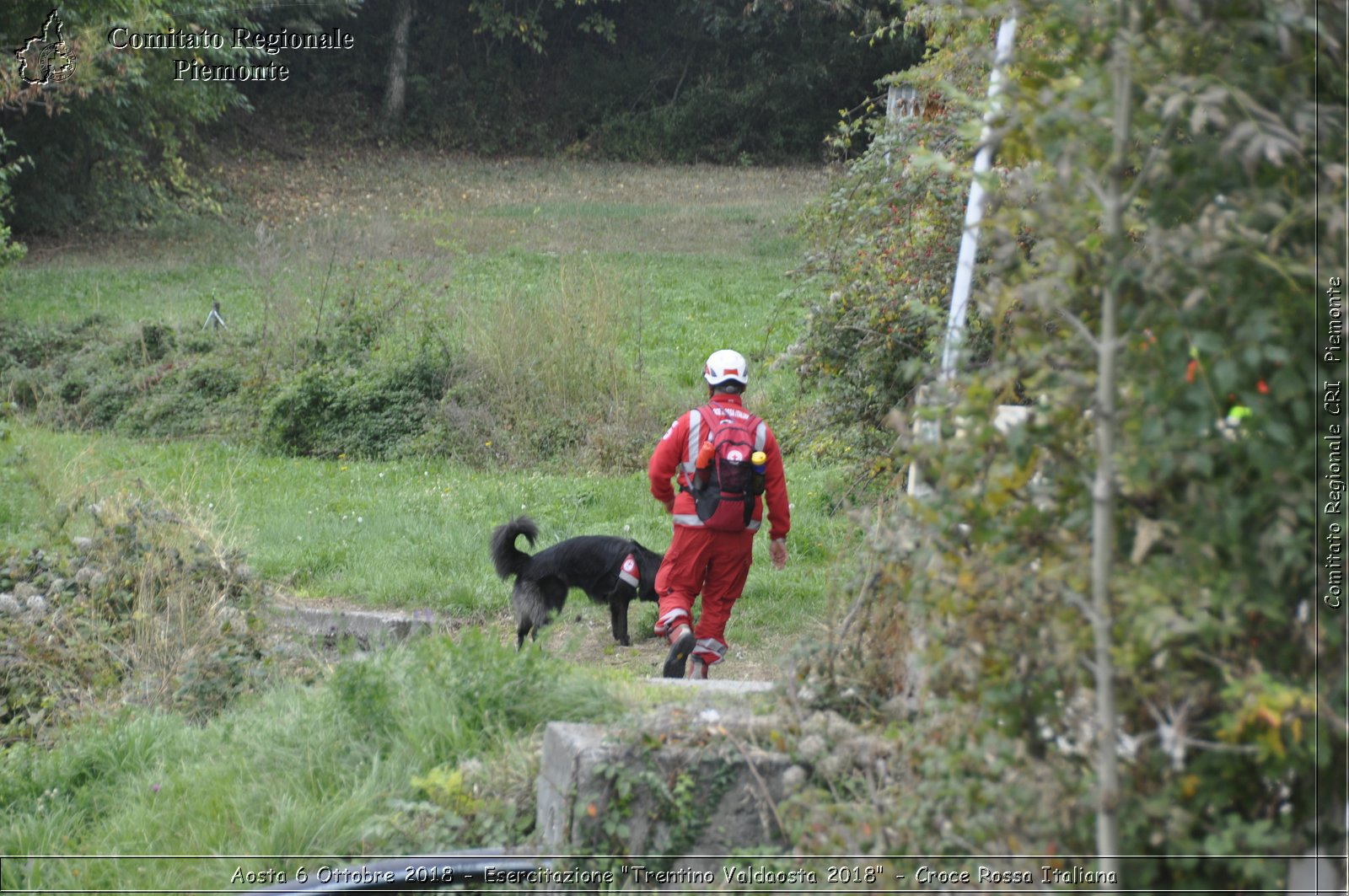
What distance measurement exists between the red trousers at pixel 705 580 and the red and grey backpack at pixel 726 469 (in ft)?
0.38

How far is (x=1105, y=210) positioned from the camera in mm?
2861

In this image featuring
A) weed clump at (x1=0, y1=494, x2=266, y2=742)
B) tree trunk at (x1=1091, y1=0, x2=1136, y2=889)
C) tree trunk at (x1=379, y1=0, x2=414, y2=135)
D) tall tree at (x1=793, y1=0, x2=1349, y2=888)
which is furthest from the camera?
tree trunk at (x1=379, y1=0, x2=414, y2=135)

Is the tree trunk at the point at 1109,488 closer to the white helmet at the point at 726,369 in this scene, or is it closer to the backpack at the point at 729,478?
the backpack at the point at 729,478

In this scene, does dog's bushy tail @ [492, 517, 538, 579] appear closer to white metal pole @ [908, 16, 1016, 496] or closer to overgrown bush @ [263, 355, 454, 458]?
white metal pole @ [908, 16, 1016, 496]

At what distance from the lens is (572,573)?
807 centimetres

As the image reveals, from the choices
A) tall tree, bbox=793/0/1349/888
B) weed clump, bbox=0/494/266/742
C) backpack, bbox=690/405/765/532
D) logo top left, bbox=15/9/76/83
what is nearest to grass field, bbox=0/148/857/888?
weed clump, bbox=0/494/266/742

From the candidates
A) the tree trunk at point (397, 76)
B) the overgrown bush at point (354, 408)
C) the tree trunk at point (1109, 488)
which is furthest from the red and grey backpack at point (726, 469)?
the tree trunk at point (397, 76)

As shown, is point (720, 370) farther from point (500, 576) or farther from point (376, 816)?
point (376, 816)

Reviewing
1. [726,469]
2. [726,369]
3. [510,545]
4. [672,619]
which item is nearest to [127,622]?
A: [510,545]

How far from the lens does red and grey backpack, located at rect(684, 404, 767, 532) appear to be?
22.7 ft

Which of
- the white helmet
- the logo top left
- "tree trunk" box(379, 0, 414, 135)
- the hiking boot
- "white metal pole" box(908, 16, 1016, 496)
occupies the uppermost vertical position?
"tree trunk" box(379, 0, 414, 135)

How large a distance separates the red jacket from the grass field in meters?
0.69

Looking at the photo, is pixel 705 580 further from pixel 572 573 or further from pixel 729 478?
pixel 572 573

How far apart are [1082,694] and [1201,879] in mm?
501
